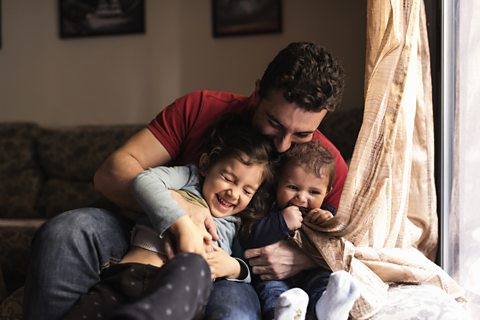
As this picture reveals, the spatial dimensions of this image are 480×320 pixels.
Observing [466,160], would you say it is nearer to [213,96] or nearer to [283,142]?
[283,142]

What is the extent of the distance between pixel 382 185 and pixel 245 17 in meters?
Result: 1.97

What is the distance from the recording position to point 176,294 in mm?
946

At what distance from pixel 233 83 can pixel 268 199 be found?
1700mm

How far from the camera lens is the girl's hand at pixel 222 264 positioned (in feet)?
4.60

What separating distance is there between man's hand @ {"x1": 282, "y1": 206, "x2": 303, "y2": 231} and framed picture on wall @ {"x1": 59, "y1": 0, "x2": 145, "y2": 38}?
7.05ft

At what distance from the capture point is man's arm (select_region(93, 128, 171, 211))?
1529 millimetres

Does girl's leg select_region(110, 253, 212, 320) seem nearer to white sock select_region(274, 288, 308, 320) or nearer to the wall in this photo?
white sock select_region(274, 288, 308, 320)

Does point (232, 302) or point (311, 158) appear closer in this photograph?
point (232, 302)

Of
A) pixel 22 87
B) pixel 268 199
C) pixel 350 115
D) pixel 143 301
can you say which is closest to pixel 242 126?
pixel 268 199

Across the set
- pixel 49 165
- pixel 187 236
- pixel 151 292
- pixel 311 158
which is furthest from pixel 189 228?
pixel 49 165

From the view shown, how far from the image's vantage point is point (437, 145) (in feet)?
6.30

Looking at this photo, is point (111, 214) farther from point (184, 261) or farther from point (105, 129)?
point (105, 129)

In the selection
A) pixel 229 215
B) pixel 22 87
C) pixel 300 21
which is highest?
pixel 300 21

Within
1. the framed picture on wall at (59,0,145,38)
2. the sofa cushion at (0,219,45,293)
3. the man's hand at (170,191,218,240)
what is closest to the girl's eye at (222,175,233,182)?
the man's hand at (170,191,218,240)
